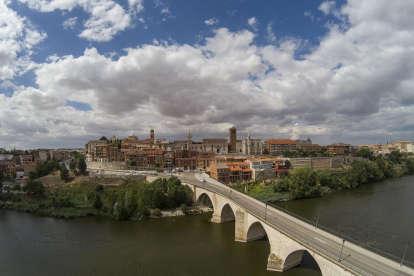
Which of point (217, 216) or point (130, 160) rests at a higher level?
point (130, 160)

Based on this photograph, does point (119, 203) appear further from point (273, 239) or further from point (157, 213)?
point (273, 239)

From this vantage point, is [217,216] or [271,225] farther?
[217,216]

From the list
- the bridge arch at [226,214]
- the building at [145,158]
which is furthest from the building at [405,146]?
the bridge arch at [226,214]

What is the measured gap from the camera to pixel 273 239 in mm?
18828

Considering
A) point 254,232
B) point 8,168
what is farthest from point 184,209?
point 8,168

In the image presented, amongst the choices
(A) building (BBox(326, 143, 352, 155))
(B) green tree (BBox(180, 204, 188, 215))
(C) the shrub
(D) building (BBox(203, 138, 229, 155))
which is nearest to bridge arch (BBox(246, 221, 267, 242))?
(B) green tree (BBox(180, 204, 188, 215))

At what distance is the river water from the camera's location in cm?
2036

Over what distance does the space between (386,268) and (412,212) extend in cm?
2653

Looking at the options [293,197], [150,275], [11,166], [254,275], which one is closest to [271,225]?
[254,275]

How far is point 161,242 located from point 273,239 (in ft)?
40.5

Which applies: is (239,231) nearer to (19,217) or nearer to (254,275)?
(254,275)

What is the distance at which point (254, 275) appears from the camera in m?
18.4

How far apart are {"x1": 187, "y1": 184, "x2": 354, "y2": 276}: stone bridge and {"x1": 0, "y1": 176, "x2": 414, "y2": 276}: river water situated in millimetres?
746

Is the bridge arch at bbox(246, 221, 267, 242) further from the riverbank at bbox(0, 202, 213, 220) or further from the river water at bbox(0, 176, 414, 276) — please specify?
the riverbank at bbox(0, 202, 213, 220)
